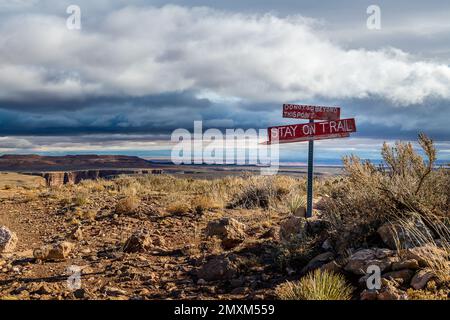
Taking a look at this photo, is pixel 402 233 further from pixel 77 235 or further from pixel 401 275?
pixel 77 235

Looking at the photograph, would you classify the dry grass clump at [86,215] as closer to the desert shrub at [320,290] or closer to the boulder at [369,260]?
the desert shrub at [320,290]

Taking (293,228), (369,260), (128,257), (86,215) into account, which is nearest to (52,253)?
(128,257)

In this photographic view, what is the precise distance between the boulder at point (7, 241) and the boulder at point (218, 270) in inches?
163

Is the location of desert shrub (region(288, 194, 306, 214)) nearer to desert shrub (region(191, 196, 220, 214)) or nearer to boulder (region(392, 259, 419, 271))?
desert shrub (region(191, 196, 220, 214))

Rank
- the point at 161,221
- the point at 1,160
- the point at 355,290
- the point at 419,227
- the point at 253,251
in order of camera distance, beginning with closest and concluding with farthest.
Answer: the point at 355,290 → the point at 419,227 → the point at 253,251 → the point at 161,221 → the point at 1,160

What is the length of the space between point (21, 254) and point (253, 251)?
4413mm

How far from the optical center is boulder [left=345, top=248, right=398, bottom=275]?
605cm

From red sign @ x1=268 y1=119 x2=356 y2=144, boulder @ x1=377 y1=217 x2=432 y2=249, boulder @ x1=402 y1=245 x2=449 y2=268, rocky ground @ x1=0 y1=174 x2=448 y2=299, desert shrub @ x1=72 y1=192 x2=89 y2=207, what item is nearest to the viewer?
boulder @ x1=402 y1=245 x2=449 y2=268

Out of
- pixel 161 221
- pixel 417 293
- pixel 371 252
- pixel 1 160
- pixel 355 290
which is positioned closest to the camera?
pixel 417 293

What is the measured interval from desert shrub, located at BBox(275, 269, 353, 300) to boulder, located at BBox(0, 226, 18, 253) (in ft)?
18.7

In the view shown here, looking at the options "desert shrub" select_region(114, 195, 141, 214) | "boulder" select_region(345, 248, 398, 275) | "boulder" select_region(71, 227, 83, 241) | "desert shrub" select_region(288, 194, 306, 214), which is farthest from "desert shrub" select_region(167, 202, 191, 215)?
"boulder" select_region(345, 248, 398, 275)

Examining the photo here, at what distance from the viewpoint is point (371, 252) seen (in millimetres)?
6414

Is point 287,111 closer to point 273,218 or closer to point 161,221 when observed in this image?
point 273,218
